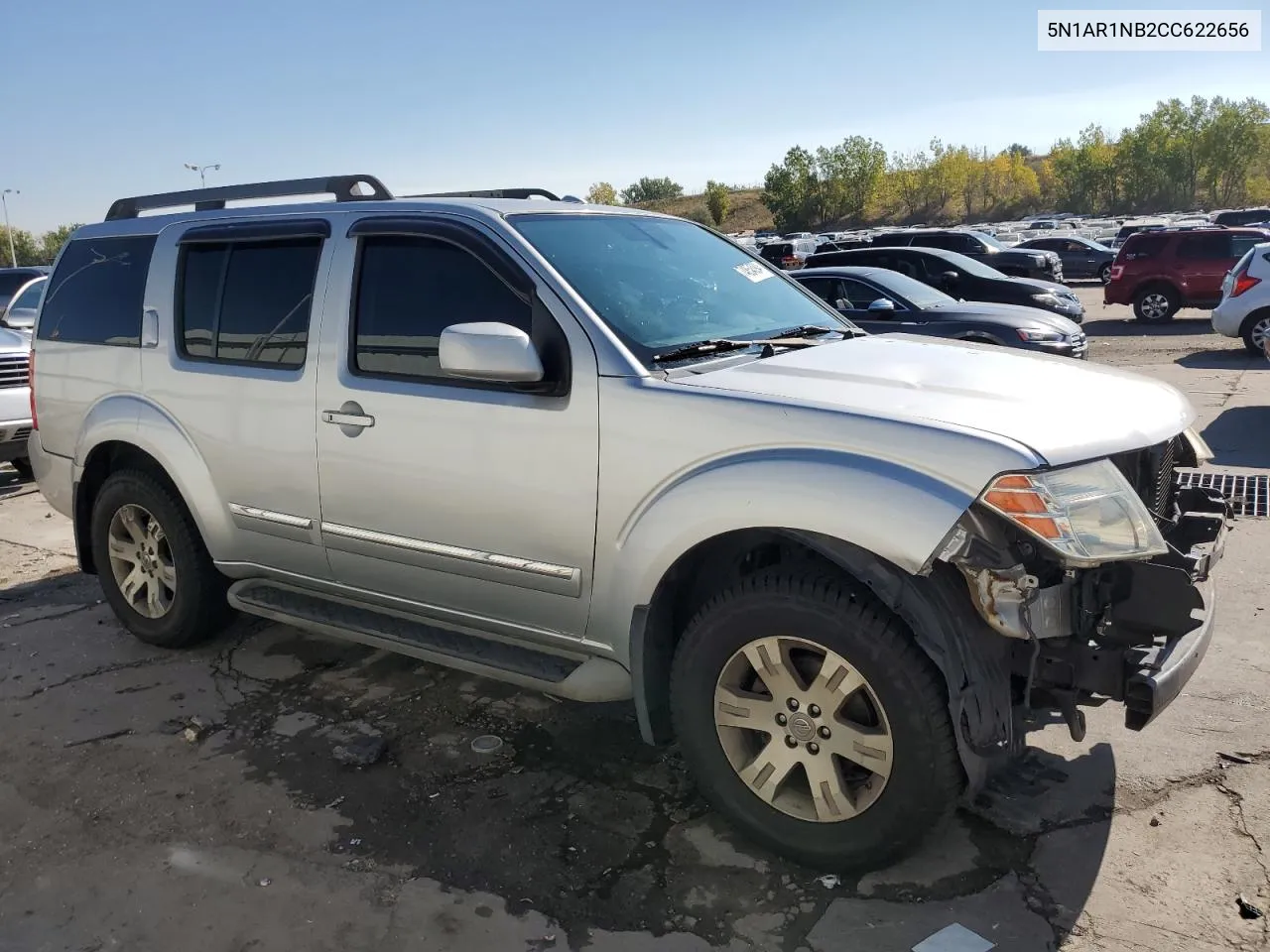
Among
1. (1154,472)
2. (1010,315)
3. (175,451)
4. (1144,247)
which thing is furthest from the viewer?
(1144,247)

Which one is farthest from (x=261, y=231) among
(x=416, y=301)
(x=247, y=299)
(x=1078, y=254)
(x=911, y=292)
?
(x=1078, y=254)

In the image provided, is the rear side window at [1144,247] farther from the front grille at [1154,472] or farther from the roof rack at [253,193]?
the roof rack at [253,193]

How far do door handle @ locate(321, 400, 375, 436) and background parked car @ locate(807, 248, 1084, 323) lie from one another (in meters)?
11.1

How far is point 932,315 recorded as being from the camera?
32.8ft

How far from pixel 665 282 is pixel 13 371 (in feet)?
22.9

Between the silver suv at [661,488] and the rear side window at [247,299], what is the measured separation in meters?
0.01

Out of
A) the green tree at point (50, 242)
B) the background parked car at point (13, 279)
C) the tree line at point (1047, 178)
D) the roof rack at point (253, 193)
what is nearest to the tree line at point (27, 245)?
the green tree at point (50, 242)

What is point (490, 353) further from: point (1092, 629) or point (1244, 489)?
point (1244, 489)

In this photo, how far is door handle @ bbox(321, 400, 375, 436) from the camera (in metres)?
3.65

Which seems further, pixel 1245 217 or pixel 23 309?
pixel 1245 217

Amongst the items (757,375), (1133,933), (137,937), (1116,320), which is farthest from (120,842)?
(1116,320)

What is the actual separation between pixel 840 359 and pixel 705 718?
123 cm

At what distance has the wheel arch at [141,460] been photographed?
14.2ft

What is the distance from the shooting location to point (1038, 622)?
257 cm
